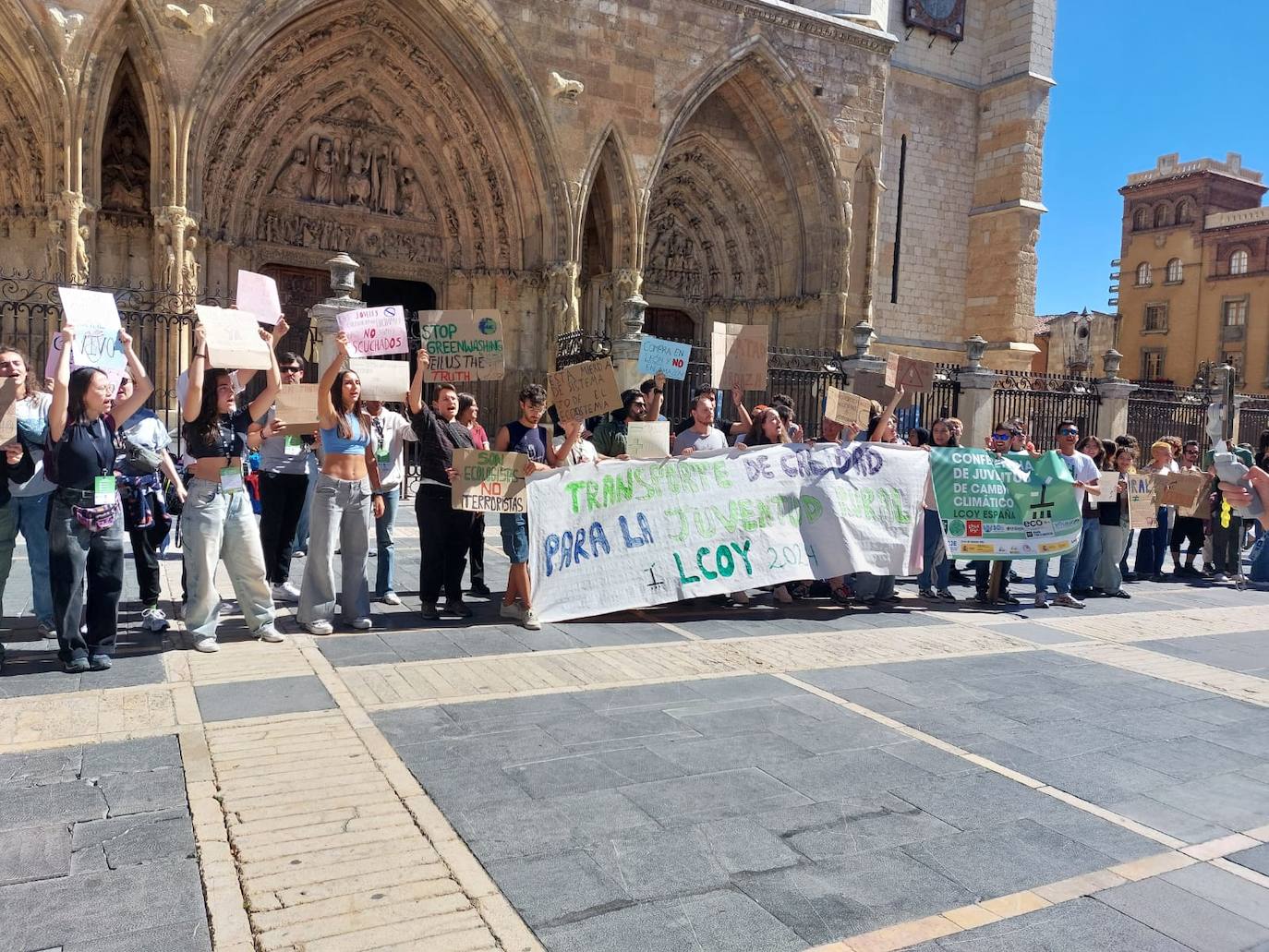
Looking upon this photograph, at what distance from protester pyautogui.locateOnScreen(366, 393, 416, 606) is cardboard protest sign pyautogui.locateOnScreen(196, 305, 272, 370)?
1092 mm

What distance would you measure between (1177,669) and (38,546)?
306 inches

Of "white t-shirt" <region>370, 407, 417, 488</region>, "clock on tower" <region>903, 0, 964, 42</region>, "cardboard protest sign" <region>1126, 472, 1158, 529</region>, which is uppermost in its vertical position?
"clock on tower" <region>903, 0, 964, 42</region>

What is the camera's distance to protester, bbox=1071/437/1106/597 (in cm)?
963

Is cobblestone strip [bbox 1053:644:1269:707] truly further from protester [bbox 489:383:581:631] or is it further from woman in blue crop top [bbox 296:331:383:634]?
woman in blue crop top [bbox 296:331:383:634]

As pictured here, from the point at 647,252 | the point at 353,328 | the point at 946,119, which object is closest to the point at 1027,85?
the point at 946,119

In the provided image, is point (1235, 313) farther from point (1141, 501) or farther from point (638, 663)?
point (638, 663)

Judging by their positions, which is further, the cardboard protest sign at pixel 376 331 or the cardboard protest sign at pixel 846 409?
the cardboard protest sign at pixel 846 409

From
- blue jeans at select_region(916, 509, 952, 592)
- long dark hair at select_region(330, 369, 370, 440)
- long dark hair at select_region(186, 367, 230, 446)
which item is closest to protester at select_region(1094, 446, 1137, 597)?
blue jeans at select_region(916, 509, 952, 592)

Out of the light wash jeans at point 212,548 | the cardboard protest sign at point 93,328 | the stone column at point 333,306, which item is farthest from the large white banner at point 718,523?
the stone column at point 333,306

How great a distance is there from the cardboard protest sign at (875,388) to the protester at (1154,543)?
120 inches

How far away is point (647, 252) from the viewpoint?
20219mm

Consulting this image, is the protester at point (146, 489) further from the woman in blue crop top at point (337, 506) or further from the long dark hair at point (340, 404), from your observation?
the long dark hair at point (340, 404)

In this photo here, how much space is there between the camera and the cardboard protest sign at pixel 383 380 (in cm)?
745

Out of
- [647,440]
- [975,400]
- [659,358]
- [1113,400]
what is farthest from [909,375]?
[1113,400]
